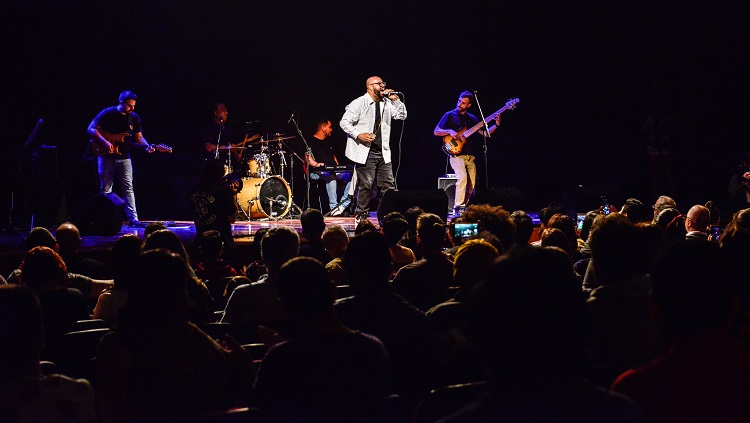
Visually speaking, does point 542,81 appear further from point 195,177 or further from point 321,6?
point 195,177

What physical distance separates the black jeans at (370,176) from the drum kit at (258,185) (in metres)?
1.48

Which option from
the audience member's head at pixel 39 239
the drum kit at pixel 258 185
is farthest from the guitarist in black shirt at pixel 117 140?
the audience member's head at pixel 39 239

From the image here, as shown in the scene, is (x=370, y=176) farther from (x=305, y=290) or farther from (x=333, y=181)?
(x=305, y=290)

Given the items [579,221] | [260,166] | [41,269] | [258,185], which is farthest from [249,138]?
[41,269]

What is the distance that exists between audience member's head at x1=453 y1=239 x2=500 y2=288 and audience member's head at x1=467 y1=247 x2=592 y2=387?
215cm

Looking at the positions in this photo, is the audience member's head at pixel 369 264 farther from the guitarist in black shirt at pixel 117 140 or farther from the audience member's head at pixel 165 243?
the guitarist in black shirt at pixel 117 140

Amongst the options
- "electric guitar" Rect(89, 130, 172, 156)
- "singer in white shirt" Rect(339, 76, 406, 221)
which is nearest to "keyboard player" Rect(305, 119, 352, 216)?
"singer in white shirt" Rect(339, 76, 406, 221)

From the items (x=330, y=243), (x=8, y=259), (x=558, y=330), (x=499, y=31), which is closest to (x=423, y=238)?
(x=330, y=243)

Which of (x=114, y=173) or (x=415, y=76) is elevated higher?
(x=415, y=76)

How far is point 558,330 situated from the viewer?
5.32 feet

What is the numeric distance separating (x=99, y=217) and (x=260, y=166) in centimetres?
322

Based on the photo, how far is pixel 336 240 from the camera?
18.5 feet

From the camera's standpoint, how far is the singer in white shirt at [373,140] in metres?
11.5

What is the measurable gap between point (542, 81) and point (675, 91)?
2.45 m
